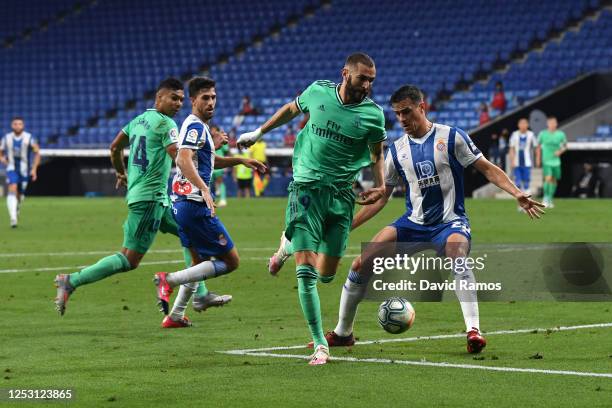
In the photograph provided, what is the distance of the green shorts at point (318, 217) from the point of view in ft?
28.7

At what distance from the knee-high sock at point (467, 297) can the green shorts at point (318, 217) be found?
2.82 feet

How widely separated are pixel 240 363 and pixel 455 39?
37.5 m

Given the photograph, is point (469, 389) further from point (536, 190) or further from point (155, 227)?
point (536, 190)

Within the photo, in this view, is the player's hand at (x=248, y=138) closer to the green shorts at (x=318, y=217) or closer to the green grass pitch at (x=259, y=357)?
the green shorts at (x=318, y=217)

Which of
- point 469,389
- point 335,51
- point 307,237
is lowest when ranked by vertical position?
point 469,389

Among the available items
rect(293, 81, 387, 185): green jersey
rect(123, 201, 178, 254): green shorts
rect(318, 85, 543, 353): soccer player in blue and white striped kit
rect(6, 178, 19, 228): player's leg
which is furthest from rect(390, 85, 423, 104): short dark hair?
rect(6, 178, 19, 228): player's leg

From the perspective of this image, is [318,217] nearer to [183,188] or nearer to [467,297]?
[467,297]

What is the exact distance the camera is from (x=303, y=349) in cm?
904

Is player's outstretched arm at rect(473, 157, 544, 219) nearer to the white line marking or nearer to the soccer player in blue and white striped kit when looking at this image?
the soccer player in blue and white striped kit

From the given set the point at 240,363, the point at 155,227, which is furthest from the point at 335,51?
the point at 240,363

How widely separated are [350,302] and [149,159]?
2.82 m

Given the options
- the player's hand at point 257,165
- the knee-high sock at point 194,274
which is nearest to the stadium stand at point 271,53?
the knee-high sock at point 194,274

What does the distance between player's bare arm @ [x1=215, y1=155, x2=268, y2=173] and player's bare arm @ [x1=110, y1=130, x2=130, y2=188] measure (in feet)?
2.86

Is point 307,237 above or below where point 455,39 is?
below
